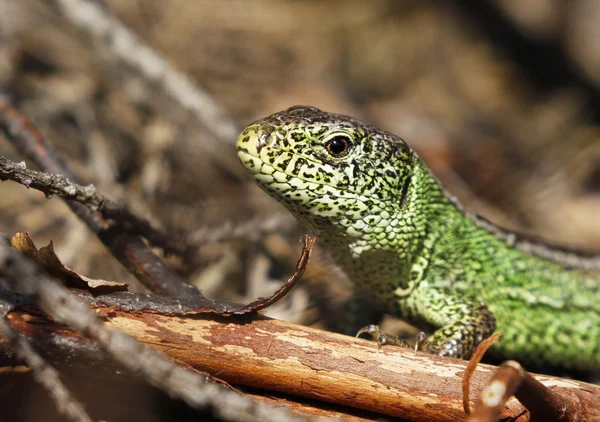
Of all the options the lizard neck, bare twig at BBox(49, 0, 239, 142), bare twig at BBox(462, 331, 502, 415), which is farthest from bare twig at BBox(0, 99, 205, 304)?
bare twig at BBox(49, 0, 239, 142)

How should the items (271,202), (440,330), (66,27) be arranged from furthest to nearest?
(66,27) → (271,202) → (440,330)

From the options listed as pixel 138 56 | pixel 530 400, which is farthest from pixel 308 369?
pixel 138 56

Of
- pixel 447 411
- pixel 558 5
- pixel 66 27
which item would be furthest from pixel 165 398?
pixel 558 5

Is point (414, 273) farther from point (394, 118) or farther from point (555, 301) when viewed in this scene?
point (394, 118)

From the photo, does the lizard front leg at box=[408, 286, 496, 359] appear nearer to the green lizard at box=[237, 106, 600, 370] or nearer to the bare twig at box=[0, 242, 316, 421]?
the green lizard at box=[237, 106, 600, 370]

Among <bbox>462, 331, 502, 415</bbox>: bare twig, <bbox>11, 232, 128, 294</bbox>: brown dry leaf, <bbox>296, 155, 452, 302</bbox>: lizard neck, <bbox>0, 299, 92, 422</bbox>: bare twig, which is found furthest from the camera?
<bbox>296, 155, 452, 302</bbox>: lizard neck

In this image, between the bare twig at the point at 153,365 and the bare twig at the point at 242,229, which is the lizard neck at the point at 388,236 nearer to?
the bare twig at the point at 242,229
